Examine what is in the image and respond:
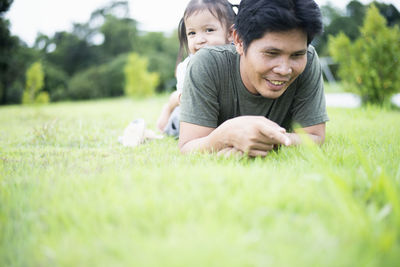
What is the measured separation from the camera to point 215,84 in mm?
2441

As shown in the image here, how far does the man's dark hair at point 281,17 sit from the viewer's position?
1.95m

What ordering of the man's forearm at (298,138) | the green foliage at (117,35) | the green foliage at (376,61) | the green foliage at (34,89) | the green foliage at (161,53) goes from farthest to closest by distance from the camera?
the green foliage at (117,35)
the green foliage at (161,53)
the green foliage at (34,89)
the green foliage at (376,61)
the man's forearm at (298,138)

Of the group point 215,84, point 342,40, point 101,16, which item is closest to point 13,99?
point 101,16

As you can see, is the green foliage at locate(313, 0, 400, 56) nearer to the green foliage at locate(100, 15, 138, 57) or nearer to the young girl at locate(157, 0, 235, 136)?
the green foliage at locate(100, 15, 138, 57)

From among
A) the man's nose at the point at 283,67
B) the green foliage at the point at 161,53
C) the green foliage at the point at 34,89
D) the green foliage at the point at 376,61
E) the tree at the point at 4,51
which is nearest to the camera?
the man's nose at the point at 283,67

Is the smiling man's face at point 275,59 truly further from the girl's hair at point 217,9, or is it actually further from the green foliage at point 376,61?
the green foliage at point 376,61

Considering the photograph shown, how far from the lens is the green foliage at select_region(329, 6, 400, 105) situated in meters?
7.52

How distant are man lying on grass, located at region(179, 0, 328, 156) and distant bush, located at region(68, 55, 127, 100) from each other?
33115mm

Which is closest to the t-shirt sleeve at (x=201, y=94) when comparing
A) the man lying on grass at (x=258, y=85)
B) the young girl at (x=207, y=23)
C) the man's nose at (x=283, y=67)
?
the man lying on grass at (x=258, y=85)

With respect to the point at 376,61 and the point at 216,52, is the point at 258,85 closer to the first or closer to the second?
the point at 216,52

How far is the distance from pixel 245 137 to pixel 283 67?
56cm

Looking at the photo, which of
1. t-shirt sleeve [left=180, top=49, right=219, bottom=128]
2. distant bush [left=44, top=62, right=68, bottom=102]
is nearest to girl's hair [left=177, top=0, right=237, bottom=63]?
t-shirt sleeve [left=180, top=49, right=219, bottom=128]

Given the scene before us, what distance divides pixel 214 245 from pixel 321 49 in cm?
3210

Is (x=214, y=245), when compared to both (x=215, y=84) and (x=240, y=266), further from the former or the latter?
(x=215, y=84)
